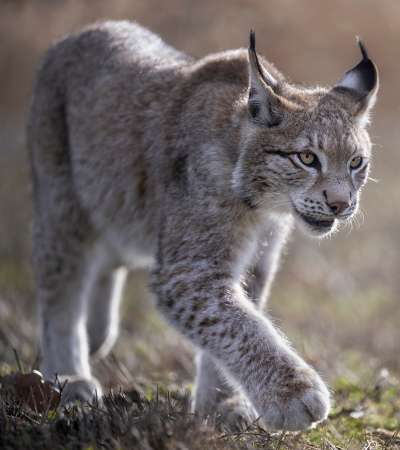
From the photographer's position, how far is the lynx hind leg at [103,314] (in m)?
6.61

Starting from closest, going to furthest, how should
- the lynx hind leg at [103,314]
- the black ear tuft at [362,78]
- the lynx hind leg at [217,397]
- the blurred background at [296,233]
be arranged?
the lynx hind leg at [217,397], the black ear tuft at [362,78], the lynx hind leg at [103,314], the blurred background at [296,233]

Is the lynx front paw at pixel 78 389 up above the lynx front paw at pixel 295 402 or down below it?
below

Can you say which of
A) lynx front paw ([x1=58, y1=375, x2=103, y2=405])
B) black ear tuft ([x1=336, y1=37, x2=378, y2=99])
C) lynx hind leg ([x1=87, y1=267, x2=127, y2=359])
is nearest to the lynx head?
black ear tuft ([x1=336, y1=37, x2=378, y2=99])

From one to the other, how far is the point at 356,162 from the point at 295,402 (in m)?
1.41

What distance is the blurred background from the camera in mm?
7082

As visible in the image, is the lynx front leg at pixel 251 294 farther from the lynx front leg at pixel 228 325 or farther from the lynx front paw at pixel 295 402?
the lynx front paw at pixel 295 402

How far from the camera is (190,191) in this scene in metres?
4.96

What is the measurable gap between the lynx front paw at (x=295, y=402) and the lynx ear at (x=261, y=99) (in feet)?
4.44

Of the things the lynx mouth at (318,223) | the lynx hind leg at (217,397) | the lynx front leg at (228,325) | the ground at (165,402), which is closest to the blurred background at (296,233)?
the ground at (165,402)

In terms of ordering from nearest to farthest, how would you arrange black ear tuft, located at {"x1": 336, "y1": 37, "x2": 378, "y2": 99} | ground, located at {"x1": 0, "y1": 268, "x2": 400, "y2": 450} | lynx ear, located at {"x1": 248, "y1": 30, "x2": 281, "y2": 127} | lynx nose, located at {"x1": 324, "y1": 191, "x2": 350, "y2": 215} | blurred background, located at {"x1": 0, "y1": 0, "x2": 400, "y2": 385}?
ground, located at {"x1": 0, "y1": 268, "x2": 400, "y2": 450} → lynx nose, located at {"x1": 324, "y1": 191, "x2": 350, "y2": 215} → lynx ear, located at {"x1": 248, "y1": 30, "x2": 281, "y2": 127} → black ear tuft, located at {"x1": 336, "y1": 37, "x2": 378, "y2": 99} → blurred background, located at {"x1": 0, "y1": 0, "x2": 400, "y2": 385}

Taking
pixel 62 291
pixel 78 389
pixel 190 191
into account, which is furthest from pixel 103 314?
pixel 190 191

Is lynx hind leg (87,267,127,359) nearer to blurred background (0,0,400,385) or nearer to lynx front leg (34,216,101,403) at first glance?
blurred background (0,0,400,385)

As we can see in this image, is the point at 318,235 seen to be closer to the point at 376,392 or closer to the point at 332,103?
the point at 332,103

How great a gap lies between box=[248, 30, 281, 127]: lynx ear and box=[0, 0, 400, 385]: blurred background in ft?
5.68
